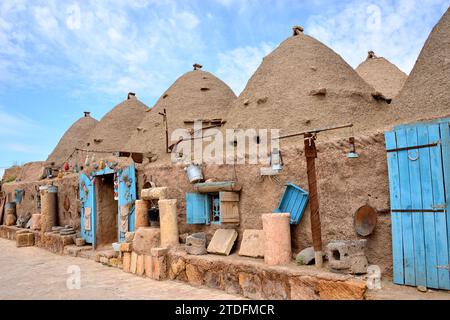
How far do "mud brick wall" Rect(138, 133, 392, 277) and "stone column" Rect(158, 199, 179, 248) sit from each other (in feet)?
3.53

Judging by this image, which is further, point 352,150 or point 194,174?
point 194,174

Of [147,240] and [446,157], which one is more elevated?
[446,157]

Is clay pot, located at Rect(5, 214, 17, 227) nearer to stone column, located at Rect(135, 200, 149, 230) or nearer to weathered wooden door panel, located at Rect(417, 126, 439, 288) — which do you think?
stone column, located at Rect(135, 200, 149, 230)

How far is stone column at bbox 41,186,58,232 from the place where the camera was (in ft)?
43.8

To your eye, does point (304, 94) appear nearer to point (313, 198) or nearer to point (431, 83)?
point (431, 83)

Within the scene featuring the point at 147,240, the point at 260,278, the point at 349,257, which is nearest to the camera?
the point at 349,257

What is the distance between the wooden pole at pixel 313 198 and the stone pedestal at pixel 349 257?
0.37 metres

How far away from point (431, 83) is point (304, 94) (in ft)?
16.7

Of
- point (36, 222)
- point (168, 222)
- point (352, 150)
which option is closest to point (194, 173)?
point (168, 222)

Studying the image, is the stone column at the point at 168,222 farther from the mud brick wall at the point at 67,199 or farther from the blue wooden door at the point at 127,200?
the mud brick wall at the point at 67,199

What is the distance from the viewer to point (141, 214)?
8.80 meters

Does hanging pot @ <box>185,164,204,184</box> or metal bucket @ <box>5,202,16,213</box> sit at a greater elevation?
hanging pot @ <box>185,164,204,184</box>

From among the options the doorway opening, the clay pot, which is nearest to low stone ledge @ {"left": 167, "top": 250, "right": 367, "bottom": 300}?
the doorway opening
